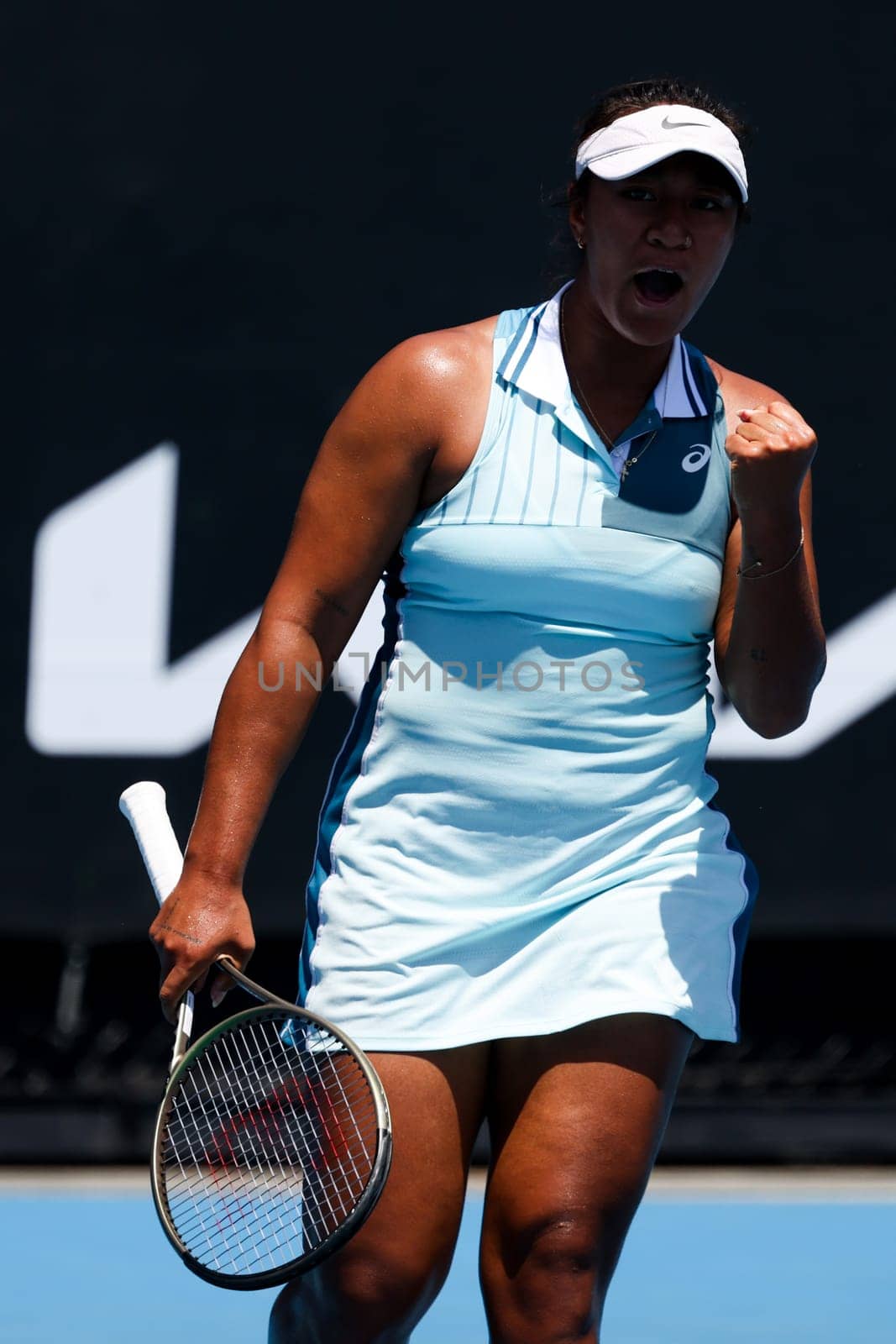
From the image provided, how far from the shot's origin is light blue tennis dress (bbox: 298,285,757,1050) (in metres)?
1.93

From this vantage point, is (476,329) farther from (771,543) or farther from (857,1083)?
(857,1083)

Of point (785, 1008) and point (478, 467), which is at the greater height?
point (478, 467)

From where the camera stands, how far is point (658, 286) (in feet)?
6.56

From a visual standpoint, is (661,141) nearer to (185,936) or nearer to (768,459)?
(768,459)

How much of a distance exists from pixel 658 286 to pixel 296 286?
1.90 metres

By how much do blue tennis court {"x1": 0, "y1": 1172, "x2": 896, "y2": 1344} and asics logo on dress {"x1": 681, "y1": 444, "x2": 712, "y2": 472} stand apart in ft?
4.96

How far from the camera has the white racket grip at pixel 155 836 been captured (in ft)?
6.73

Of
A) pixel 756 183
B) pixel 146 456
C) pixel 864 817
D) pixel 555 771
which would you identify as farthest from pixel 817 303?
pixel 555 771

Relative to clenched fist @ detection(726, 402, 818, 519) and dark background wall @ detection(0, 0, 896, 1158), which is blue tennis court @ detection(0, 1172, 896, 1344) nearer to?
dark background wall @ detection(0, 0, 896, 1158)

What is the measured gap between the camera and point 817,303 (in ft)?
12.6

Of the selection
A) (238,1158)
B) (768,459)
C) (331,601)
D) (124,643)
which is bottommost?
(124,643)

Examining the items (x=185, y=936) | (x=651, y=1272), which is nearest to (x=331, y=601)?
(x=185, y=936)

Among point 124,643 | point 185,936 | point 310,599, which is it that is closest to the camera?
point 185,936

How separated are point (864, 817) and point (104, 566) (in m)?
1.55
